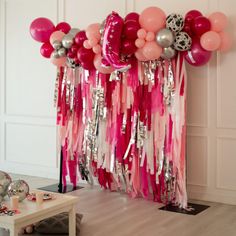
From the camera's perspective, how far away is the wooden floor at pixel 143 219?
3.90m

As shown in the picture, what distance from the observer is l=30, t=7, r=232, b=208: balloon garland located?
4543 mm

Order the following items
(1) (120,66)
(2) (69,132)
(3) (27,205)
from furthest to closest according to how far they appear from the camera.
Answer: (2) (69,132)
(1) (120,66)
(3) (27,205)

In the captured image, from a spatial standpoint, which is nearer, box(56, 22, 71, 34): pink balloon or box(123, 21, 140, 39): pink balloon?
box(123, 21, 140, 39): pink balloon

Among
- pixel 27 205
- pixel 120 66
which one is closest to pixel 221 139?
pixel 120 66

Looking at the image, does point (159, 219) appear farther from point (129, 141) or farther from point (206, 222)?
point (129, 141)

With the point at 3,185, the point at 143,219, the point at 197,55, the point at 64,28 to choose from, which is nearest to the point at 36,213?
the point at 3,185

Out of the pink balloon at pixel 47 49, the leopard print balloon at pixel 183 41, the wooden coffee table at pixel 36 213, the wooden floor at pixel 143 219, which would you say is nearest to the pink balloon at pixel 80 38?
the pink balloon at pixel 47 49

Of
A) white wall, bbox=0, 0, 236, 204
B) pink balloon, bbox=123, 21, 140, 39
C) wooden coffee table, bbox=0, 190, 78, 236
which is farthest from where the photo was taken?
white wall, bbox=0, 0, 236, 204

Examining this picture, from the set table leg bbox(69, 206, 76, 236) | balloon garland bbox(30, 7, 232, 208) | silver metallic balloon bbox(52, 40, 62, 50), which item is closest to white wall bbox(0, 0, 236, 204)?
balloon garland bbox(30, 7, 232, 208)

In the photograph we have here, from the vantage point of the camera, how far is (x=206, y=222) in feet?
13.7

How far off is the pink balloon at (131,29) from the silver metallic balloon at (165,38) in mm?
259

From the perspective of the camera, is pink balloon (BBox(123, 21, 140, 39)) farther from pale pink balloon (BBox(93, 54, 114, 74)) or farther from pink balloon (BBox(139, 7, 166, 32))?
pale pink balloon (BBox(93, 54, 114, 74))

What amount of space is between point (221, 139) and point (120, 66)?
1327 mm

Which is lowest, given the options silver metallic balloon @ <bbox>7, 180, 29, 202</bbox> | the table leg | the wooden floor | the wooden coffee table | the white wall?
the wooden floor
